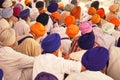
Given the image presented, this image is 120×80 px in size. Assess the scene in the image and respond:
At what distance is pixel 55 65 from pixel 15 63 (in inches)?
22.2

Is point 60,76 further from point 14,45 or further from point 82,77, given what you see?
point 14,45

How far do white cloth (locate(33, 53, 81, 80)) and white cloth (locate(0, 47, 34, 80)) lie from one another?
0.97ft

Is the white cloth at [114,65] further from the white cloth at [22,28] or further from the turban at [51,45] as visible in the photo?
the white cloth at [22,28]

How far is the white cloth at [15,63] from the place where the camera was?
322cm

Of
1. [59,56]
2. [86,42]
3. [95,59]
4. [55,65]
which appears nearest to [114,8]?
[86,42]

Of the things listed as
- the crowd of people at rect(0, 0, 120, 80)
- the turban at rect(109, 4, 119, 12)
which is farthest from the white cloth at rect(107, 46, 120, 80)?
the turban at rect(109, 4, 119, 12)

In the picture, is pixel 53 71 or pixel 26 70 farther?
pixel 26 70

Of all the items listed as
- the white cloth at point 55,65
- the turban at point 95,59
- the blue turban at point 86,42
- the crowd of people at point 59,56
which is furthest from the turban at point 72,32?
the turban at point 95,59

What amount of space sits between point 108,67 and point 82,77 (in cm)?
93

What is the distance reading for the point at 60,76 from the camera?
2.97 meters

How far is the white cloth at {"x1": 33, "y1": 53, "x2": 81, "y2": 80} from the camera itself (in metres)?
2.91

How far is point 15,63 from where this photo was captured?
325cm

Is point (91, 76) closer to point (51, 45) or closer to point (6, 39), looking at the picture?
point (51, 45)

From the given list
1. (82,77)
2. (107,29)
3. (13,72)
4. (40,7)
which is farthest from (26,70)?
(40,7)
